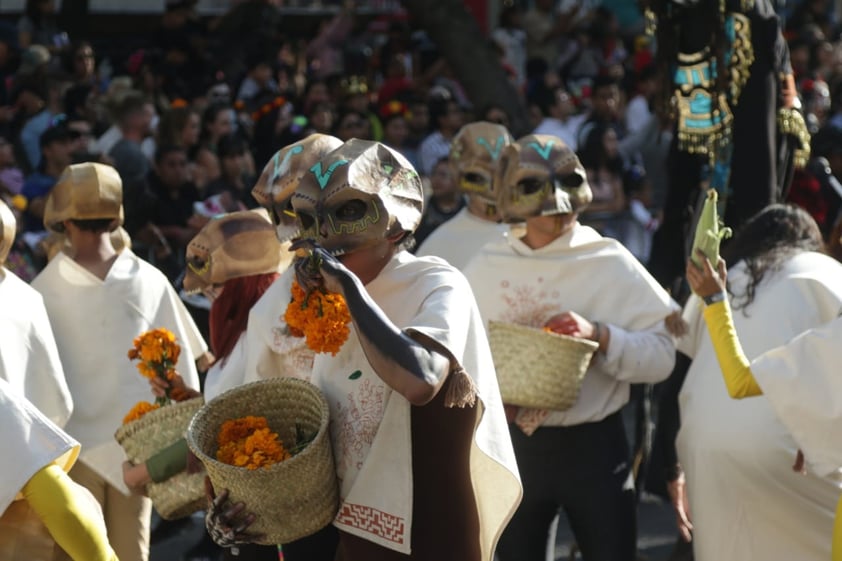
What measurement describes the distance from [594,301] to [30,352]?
206 centimetres

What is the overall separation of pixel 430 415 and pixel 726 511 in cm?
184

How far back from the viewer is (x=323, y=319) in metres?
3.61

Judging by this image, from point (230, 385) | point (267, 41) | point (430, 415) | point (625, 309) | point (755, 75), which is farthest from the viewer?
point (267, 41)

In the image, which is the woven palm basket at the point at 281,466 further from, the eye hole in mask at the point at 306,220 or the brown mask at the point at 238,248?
the brown mask at the point at 238,248

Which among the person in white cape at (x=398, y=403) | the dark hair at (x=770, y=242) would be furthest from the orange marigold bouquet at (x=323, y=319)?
the dark hair at (x=770, y=242)

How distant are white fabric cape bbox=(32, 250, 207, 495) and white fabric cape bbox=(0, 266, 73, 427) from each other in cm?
47

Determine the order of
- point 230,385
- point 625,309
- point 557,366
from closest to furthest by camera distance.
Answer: point 230,385 → point 557,366 → point 625,309

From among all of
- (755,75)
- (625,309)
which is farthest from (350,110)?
(625,309)

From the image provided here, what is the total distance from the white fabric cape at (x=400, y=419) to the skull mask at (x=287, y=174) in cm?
95

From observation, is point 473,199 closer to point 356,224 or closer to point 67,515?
point 356,224

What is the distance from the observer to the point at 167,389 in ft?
16.6

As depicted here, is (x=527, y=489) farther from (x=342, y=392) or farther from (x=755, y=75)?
(x=755, y=75)

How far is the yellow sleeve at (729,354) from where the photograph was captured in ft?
Answer: 15.0

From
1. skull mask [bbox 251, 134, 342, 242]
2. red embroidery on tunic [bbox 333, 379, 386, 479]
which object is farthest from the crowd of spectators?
red embroidery on tunic [bbox 333, 379, 386, 479]
